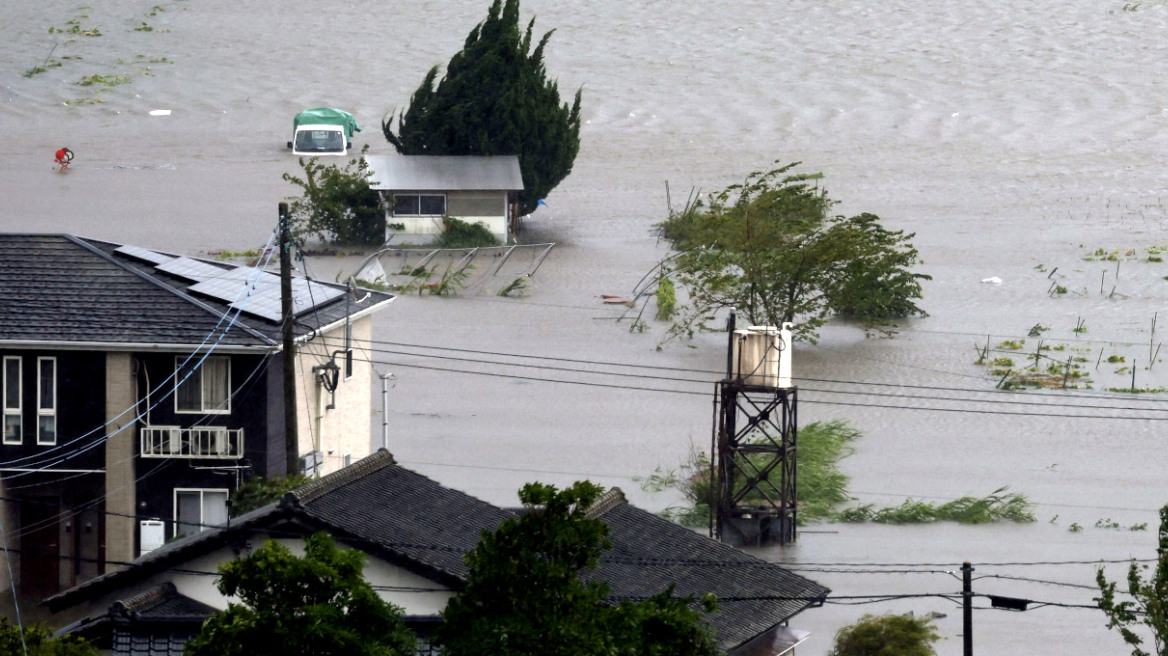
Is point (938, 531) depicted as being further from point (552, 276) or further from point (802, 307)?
point (552, 276)

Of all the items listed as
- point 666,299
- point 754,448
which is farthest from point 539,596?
point 666,299

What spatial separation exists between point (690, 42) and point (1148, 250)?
35378mm

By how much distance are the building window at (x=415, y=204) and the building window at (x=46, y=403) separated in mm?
25574

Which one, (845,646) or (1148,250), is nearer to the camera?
(845,646)

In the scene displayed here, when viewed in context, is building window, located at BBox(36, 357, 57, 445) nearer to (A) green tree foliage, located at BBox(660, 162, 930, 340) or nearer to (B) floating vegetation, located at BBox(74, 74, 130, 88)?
(A) green tree foliage, located at BBox(660, 162, 930, 340)

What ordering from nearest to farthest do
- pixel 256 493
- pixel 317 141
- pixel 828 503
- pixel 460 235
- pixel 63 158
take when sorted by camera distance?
pixel 256 493 → pixel 828 503 → pixel 460 235 → pixel 63 158 → pixel 317 141

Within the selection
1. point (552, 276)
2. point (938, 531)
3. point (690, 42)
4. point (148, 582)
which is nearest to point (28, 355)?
point (148, 582)

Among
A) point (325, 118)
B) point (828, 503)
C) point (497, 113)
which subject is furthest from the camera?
point (325, 118)

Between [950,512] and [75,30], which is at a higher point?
[75,30]

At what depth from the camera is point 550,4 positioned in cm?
8388

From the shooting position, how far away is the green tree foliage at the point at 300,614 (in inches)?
352

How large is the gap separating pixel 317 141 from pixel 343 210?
13980 millimetres

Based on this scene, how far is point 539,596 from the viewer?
8969 millimetres

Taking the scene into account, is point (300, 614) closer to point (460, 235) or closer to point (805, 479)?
point (805, 479)
